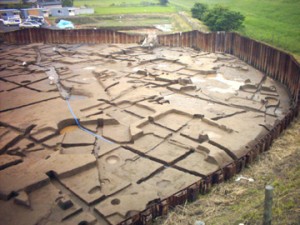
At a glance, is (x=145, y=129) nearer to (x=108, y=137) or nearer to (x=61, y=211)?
(x=108, y=137)

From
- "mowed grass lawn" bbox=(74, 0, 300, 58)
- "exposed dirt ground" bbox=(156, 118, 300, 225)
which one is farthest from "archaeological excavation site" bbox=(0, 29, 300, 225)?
"mowed grass lawn" bbox=(74, 0, 300, 58)

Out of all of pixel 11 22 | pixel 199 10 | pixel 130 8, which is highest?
pixel 199 10

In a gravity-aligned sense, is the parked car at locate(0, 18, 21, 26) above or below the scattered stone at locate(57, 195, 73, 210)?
above

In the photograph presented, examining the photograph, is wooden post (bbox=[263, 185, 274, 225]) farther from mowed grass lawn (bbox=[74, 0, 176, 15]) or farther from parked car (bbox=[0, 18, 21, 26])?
mowed grass lawn (bbox=[74, 0, 176, 15])

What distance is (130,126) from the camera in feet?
35.7

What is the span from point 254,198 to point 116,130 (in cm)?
562

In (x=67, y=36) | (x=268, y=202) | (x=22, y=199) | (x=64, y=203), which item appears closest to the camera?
(x=268, y=202)

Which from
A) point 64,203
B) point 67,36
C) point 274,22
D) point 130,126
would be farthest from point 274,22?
point 64,203

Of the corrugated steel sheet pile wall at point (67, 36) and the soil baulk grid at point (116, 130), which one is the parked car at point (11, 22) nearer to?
the corrugated steel sheet pile wall at point (67, 36)

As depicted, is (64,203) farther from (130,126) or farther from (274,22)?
(274,22)

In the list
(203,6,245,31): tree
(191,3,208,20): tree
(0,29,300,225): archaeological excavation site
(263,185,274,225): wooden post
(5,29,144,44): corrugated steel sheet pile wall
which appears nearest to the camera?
(263,185,274,225): wooden post

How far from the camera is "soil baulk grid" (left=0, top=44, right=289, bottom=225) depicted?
24.3 ft

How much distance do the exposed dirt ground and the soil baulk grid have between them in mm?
701

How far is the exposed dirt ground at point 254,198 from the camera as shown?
5856 millimetres
